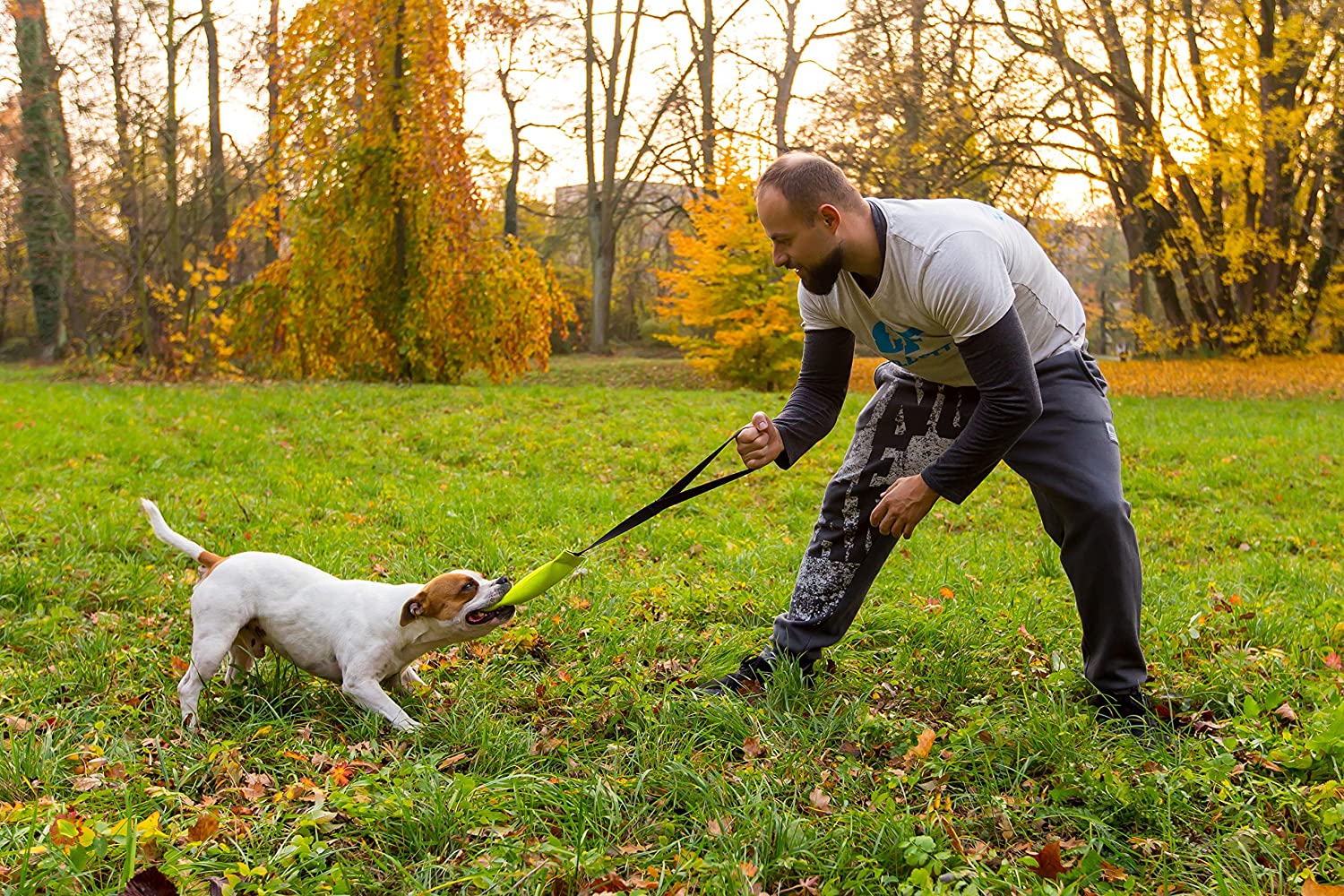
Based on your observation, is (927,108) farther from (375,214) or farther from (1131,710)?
(1131,710)

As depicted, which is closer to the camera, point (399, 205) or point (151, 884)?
point (151, 884)

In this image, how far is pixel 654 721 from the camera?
3330 mm

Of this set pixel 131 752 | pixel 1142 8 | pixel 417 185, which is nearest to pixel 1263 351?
pixel 1142 8

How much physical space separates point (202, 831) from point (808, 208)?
7.31ft

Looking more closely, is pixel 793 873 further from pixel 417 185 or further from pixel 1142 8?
pixel 1142 8

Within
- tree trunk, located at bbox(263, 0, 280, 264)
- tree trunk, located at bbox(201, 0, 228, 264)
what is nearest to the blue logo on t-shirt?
tree trunk, located at bbox(263, 0, 280, 264)

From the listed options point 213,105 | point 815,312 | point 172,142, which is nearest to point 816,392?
point 815,312

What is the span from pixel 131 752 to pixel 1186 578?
4.92 metres

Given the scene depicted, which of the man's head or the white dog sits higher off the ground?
the man's head

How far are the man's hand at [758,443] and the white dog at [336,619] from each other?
0.88 metres

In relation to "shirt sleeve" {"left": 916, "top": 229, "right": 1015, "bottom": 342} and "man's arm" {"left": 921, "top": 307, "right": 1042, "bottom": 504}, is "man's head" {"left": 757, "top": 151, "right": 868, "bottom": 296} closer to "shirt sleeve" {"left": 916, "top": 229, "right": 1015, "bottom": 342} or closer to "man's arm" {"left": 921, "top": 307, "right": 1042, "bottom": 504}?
"shirt sleeve" {"left": 916, "top": 229, "right": 1015, "bottom": 342}

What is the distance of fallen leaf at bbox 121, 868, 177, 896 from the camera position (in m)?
2.20

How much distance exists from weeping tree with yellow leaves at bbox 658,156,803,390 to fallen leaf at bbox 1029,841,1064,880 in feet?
49.4

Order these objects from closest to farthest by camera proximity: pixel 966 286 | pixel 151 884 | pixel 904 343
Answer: pixel 151 884, pixel 966 286, pixel 904 343
